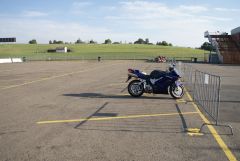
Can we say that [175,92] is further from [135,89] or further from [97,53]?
[97,53]

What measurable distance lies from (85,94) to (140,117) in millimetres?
5821

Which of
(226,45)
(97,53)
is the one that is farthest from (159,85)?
(97,53)

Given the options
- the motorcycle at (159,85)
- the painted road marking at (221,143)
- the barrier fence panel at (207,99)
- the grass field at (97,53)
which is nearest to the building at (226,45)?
the grass field at (97,53)

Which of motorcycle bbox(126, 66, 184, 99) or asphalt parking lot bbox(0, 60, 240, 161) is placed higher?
motorcycle bbox(126, 66, 184, 99)

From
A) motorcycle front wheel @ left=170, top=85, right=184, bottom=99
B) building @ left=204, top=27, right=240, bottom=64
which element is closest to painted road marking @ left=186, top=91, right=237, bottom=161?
motorcycle front wheel @ left=170, top=85, right=184, bottom=99

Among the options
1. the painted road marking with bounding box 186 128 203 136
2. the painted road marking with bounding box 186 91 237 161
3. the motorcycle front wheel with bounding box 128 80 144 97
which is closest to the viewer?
the painted road marking with bounding box 186 91 237 161

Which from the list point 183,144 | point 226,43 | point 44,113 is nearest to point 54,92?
point 44,113

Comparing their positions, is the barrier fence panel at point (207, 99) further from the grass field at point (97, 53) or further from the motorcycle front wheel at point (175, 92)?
the grass field at point (97, 53)

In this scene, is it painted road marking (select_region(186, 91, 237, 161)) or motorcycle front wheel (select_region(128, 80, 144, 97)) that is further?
motorcycle front wheel (select_region(128, 80, 144, 97))

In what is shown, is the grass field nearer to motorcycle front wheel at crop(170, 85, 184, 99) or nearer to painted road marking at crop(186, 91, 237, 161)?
motorcycle front wheel at crop(170, 85, 184, 99)

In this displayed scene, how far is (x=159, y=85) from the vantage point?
574 inches

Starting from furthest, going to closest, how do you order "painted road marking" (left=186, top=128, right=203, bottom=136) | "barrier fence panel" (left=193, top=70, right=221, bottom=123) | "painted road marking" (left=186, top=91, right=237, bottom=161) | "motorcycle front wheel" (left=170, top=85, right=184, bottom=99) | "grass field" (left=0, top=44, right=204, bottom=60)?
"grass field" (left=0, top=44, right=204, bottom=60) < "motorcycle front wheel" (left=170, top=85, right=184, bottom=99) < "barrier fence panel" (left=193, top=70, right=221, bottom=123) < "painted road marking" (left=186, top=128, right=203, bottom=136) < "painted road marking" (left=186, top=91, right=237, bottom=161)

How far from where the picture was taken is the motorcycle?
1450 centimetres

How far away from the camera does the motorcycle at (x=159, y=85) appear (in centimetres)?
1450
